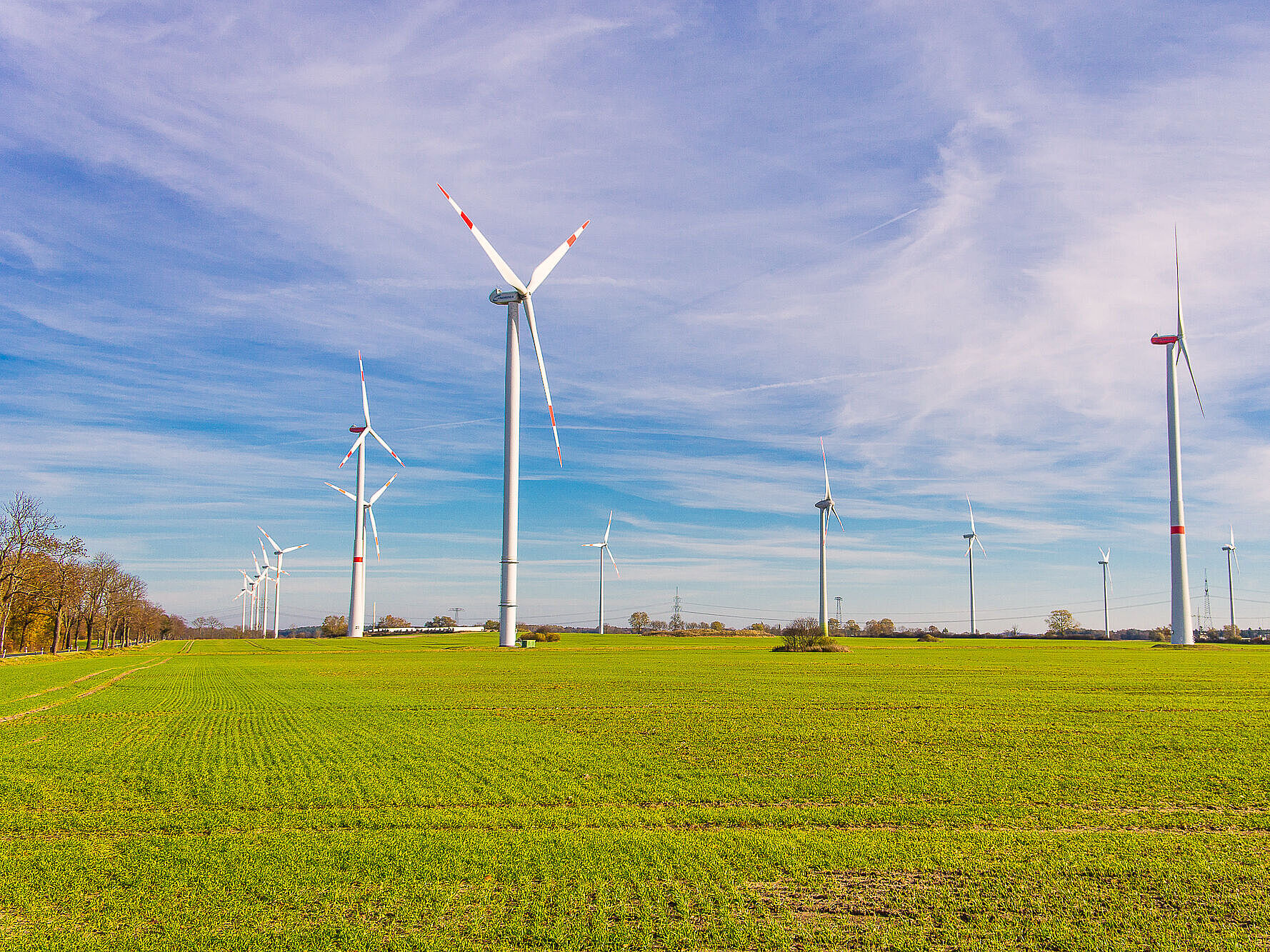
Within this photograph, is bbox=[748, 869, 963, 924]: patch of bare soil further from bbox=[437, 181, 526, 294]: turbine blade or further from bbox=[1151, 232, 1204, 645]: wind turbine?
bbox=[1151, 232, 1204, 645]: wind turbine

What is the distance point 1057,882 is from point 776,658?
5167cm

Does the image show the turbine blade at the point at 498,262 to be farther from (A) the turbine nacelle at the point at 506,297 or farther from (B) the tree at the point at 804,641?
(B) the tree at the point at 804,641

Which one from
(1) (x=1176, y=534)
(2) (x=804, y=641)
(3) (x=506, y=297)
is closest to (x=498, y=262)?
(3) (x=506, y=297)

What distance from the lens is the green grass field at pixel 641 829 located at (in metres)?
7.92

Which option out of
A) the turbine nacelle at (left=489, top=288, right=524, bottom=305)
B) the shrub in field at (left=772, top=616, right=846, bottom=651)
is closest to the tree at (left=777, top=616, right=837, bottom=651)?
the shrub in field at (left=772, top=616, right=846, bottom=651)

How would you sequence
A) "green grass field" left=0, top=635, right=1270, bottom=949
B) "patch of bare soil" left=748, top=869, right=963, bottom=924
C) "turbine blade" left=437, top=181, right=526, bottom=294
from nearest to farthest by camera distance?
"green grass field" left=0, top=635, right=1270, bottom=949
"patch of bare soil" left=748, top=869, right=963, bottom=924
"turbine blade" left=437, top=181, right=526, bottom=294

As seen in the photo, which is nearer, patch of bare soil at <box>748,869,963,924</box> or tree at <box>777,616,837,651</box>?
patch of bare soil at <box>748,869,963,924</box>

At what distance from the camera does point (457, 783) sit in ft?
45.1

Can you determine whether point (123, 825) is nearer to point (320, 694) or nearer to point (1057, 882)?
point (1057, 882)

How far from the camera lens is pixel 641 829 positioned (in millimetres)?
10984

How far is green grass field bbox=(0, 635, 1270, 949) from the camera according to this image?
7.92m

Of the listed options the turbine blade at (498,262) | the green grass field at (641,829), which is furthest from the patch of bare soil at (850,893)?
the turbine blade at (498,262)

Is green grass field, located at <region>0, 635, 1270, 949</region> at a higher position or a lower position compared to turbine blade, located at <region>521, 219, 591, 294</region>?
lower

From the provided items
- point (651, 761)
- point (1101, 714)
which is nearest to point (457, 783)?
point (651, 761)
